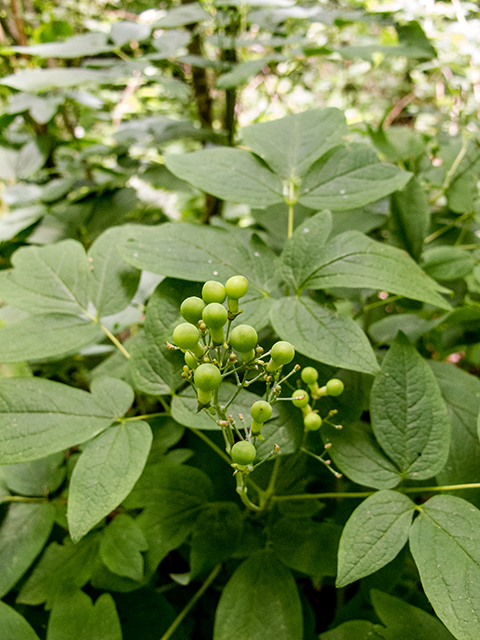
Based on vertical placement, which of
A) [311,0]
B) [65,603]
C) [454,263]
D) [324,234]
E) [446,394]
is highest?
[311,0]

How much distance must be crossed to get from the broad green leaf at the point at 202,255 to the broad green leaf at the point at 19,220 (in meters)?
0.58

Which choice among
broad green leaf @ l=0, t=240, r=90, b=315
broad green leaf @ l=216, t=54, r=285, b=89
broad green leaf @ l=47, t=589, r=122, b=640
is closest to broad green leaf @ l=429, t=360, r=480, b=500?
broad green leaf @ l=47, t=589, r=122, b=640

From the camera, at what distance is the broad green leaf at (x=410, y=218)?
0.66 metres

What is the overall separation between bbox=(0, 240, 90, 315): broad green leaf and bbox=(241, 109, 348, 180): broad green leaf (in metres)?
0.32

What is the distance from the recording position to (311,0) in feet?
4.72

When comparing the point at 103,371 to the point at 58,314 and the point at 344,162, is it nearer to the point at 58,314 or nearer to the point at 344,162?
the point at 58,314

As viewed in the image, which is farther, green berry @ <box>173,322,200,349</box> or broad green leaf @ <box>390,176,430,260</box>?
broad green leaf @ <box>390,176,430,260</box>

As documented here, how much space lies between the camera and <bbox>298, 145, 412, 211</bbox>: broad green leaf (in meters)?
0.57

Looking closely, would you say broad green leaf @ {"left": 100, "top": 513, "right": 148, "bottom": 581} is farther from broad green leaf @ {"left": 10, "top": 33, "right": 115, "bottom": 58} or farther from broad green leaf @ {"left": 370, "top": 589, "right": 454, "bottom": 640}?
broad green leaf @ {"left": 10, "top": 33, "right": 115, "bottom": 58}

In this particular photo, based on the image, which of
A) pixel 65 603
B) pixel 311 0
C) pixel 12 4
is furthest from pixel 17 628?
pixel 311 0

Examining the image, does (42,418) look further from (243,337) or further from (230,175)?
(230,175)

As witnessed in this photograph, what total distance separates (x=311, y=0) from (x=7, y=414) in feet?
5.40

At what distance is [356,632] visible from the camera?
1.49 feet

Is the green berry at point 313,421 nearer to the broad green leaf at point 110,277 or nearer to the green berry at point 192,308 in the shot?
the green berry at point 192,308
